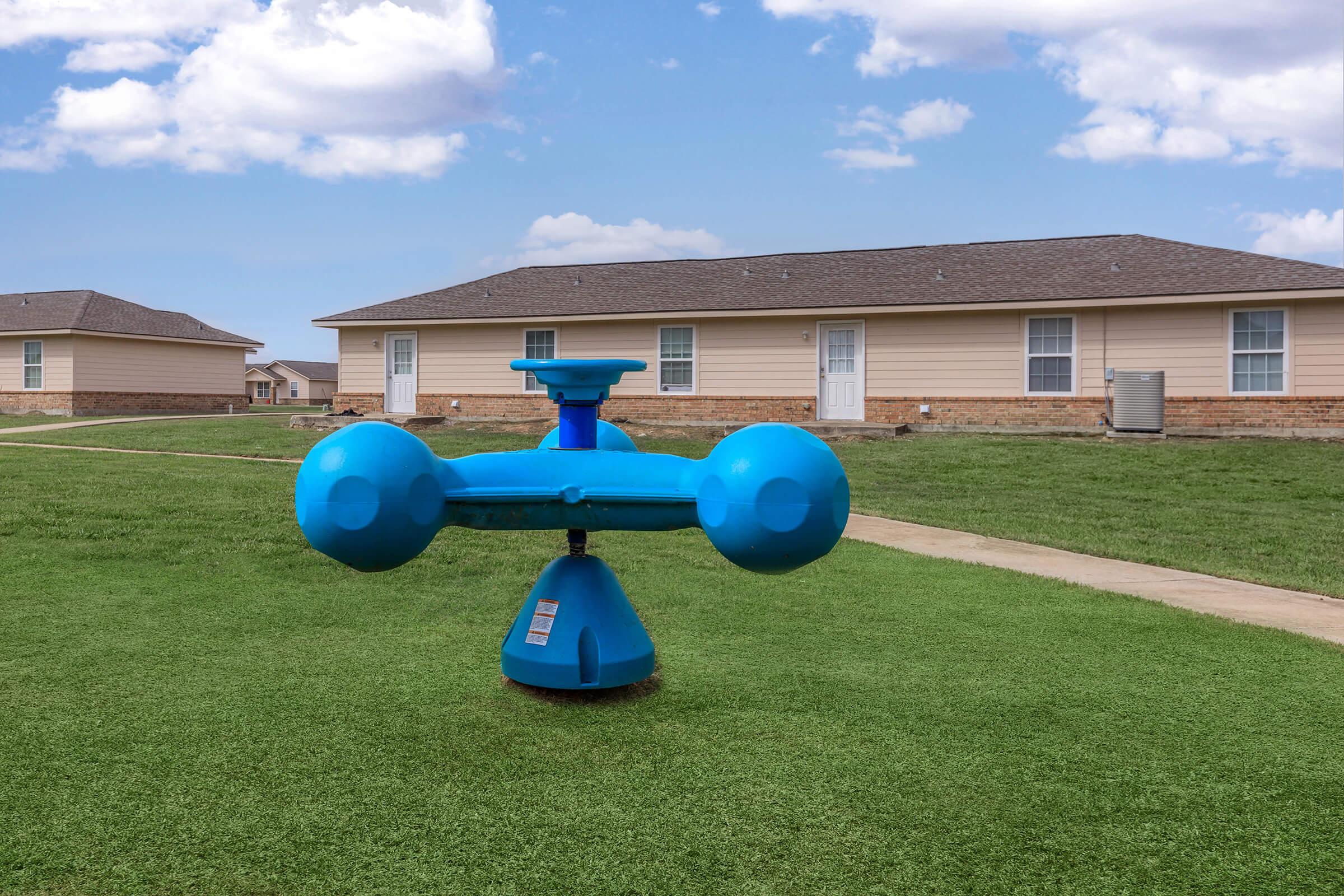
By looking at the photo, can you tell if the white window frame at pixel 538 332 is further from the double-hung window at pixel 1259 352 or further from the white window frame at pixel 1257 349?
the double-hung window at pixel 1259 352

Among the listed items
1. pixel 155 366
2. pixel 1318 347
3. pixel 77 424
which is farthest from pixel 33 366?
pixel 1318 347

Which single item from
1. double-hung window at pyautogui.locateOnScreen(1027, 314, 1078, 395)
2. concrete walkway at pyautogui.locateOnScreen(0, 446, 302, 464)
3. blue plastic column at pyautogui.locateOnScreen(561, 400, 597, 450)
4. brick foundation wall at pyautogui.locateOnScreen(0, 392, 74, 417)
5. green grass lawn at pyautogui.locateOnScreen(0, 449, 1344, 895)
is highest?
double-hung window at pyautogui.locateOnScreen(1027, 314, 1078, 395)

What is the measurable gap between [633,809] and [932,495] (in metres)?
10.2

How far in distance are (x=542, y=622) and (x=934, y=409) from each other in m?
17.7

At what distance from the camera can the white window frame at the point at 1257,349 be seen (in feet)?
59.4

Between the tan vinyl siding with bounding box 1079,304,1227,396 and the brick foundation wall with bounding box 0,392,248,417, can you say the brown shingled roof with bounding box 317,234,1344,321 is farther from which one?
the brick foundation wall with bounding box 0,392,248,417

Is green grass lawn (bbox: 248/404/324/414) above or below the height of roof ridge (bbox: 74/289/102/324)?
below

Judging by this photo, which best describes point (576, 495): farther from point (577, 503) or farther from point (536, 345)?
point (536, 345)

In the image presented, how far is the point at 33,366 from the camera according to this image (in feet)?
102

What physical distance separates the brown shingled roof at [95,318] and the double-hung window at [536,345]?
54.5 ft

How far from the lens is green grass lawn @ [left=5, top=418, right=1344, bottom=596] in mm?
8859

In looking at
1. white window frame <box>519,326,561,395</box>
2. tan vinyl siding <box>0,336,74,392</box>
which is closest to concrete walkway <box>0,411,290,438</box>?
tan vinyl siding <box>0,336,74,392</box>

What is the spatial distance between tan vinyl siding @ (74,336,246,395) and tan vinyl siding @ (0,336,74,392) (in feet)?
0.96

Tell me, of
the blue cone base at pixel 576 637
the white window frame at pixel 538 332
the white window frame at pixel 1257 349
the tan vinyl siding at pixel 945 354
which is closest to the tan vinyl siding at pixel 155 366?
the white window frame at pixel 538 332
